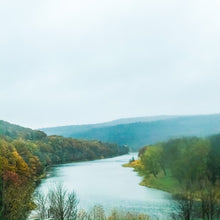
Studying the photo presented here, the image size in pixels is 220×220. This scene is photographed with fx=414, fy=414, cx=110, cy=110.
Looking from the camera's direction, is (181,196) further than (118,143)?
No

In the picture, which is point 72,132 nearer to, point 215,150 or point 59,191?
point 59,191

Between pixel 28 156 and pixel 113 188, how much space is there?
2170 millimetres

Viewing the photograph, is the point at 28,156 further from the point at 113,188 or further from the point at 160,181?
the point at 160,181

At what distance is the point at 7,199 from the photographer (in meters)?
4.95

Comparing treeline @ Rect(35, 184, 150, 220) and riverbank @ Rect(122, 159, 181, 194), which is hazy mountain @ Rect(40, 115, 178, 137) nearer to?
riverbank @ Rect(122, 159, 181, 194)

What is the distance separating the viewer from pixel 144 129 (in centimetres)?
536

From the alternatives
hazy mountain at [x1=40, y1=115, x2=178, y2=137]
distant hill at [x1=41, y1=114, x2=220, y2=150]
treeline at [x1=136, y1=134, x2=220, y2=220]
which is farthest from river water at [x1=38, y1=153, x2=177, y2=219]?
hazy mountain at [x1=40, y1=115, x2=178, y2=137]

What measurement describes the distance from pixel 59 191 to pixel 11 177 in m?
0.97

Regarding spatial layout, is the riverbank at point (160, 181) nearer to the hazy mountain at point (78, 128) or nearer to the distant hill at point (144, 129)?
the distant hill at point (144, 129)

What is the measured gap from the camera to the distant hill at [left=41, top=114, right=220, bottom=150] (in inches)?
199

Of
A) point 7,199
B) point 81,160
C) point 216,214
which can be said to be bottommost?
point 216,214

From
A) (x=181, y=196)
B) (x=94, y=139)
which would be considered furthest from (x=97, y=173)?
(x=181, y=196)

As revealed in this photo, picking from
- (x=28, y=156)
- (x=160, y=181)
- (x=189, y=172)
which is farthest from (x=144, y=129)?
(x=28, y=156)

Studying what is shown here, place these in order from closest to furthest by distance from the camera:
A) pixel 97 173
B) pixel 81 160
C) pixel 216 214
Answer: pixel 216 214, pixel 97 173, pixel 81 160
